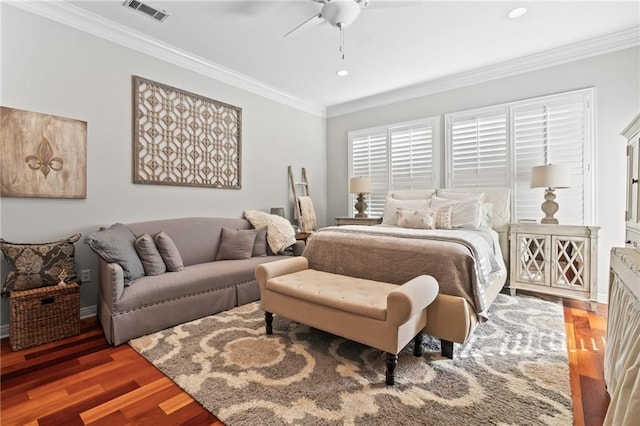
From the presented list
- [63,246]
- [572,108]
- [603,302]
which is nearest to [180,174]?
[63,246]

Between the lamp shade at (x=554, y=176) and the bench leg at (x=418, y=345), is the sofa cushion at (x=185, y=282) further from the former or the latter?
the lamp shade at (x=554, y=176)

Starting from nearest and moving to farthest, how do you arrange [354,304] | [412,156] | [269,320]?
[354,304] → [269,320] → [412,156]

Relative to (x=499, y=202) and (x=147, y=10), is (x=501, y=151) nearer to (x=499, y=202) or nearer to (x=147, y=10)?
(x=499, y=202)

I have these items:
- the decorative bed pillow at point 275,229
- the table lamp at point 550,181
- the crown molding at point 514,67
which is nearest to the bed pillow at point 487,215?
the table lamp at point 550,181

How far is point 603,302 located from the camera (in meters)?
3.15

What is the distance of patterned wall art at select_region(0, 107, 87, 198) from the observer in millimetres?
2372

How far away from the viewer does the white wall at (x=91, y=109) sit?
2447 millimetres

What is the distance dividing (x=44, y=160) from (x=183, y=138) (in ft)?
4.25

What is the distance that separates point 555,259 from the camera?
312 centimetres

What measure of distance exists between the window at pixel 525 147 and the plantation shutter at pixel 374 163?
1.02m

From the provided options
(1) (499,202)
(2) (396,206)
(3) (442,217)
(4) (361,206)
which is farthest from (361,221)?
(1) (499,202)

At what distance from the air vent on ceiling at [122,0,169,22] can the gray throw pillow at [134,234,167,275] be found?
6.75 ft

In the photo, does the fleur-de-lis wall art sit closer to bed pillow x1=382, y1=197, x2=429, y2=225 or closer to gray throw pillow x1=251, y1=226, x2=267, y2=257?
gray throw pillow x1=251, y1=226, x2=267, y2=257

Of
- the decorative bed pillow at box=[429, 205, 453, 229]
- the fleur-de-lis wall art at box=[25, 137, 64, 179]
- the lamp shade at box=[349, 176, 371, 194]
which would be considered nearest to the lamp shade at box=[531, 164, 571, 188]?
the decorative bed pillow at box=[429, 205, 453, 229]
